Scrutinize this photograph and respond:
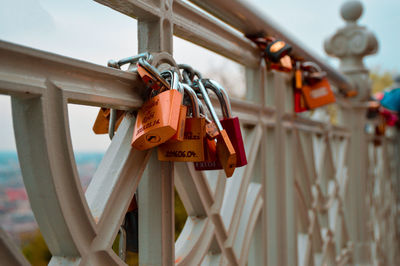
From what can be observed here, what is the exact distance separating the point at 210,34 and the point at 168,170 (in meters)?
0.28

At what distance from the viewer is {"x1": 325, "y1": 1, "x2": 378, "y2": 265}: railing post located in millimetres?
1963

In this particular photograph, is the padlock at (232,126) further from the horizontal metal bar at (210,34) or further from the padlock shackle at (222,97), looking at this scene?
the horizontal metal bar at (210,34)

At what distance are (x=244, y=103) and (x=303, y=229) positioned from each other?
60 centimetres

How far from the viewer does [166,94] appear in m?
0.46

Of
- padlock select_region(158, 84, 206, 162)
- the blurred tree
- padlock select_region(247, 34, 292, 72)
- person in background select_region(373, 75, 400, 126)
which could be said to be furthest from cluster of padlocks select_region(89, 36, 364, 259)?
the blurred tree

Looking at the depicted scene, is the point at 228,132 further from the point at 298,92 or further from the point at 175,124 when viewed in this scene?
the point at 298,92

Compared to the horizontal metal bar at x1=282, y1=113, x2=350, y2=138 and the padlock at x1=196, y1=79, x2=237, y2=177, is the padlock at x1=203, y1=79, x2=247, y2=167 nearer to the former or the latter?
the padlock at x1=196, y1=79, x2=237, y2=177

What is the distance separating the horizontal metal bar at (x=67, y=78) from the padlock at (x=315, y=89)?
2.48 feet

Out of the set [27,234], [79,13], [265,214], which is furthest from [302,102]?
[27,234]

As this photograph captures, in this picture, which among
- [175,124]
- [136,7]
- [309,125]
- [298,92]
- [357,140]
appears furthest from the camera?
[357,140]

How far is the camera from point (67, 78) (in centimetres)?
43

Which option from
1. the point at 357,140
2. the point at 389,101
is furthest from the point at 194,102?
the point at 389,101

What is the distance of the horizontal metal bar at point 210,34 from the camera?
643 millimetres

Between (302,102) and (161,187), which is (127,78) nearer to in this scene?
(161,187)
